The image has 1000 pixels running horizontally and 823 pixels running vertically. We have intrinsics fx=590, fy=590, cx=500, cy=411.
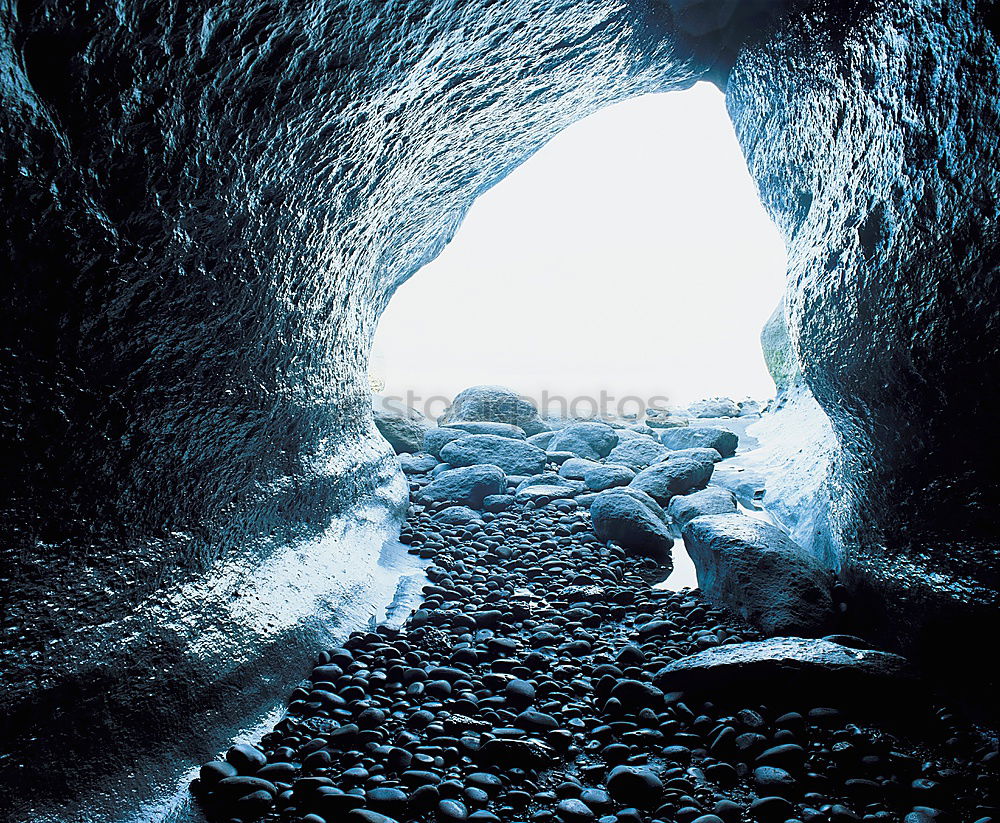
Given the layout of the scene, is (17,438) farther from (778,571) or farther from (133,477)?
(778,571)

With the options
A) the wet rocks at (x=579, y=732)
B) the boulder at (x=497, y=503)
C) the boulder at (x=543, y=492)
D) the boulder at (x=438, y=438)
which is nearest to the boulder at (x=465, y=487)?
the boulder at (x=497, y=503)

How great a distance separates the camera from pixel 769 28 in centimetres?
364

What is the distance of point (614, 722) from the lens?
227 cm

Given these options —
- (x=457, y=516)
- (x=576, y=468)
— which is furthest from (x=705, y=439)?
(x=457, y=516)

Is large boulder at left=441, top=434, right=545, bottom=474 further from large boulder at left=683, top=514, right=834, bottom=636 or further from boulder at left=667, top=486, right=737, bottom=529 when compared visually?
large boulder at left=683, top=514, right=834, bottom=636

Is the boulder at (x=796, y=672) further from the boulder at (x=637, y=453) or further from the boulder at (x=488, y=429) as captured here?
the boulder at (x=488, y=429)

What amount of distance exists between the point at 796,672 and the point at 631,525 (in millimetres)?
2209

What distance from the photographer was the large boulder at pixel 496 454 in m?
6.61

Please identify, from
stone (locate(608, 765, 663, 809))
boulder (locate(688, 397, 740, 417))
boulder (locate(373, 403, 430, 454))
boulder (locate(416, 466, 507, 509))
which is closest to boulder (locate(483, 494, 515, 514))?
boulder (locate(416, 466, 507, 509))

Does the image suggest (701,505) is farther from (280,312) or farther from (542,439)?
(542,439)

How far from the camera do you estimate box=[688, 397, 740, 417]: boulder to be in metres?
11.7

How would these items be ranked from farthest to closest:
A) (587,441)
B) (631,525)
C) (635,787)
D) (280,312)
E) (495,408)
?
(495,408)
(587,441)
(631,525)
(280,312)
(635,787)

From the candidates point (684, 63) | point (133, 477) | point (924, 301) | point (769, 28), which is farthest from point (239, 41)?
point (684, 63)

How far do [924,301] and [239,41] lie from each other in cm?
254
